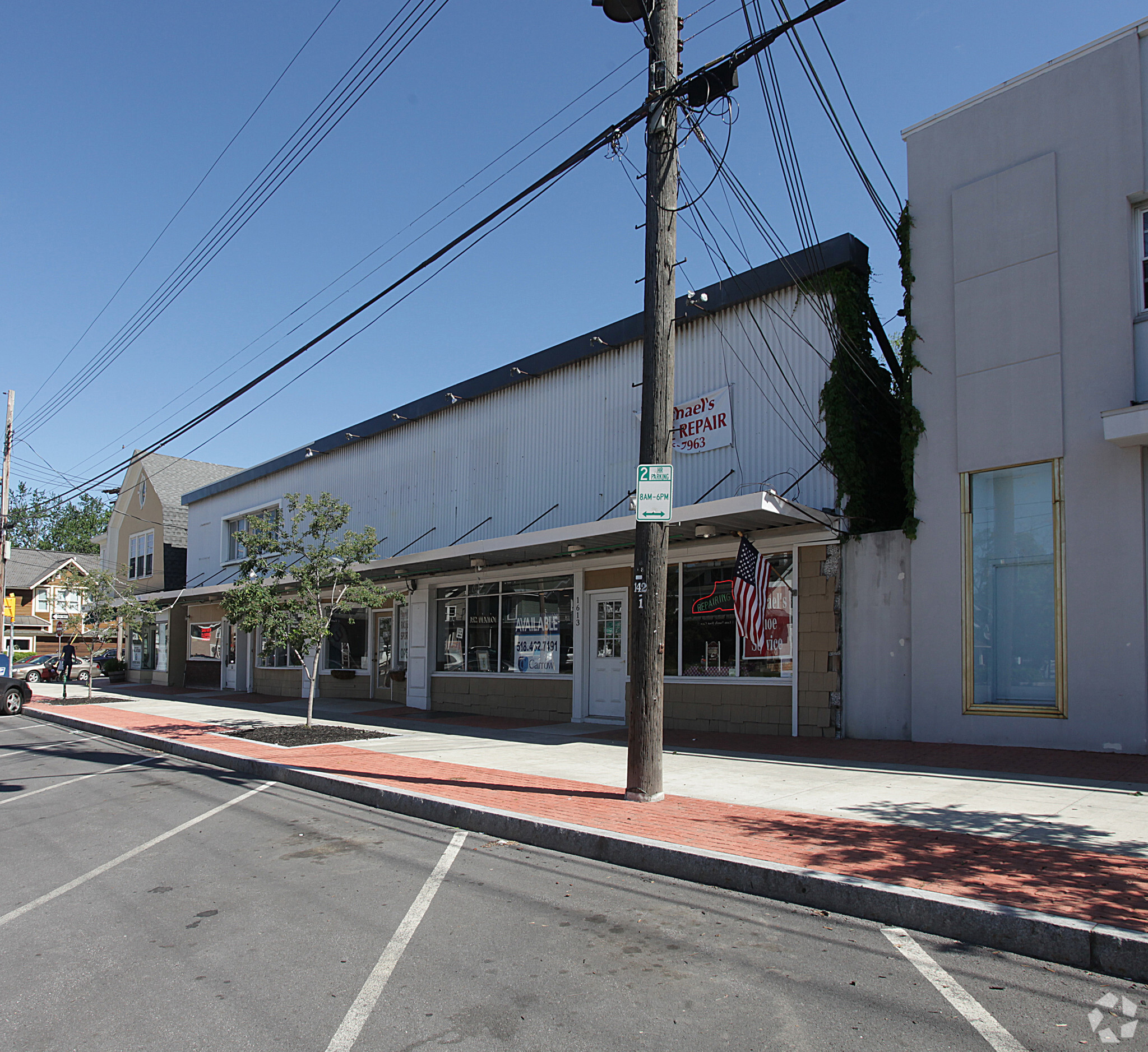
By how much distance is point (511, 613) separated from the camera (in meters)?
18.8

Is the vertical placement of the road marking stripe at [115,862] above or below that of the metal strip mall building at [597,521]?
below

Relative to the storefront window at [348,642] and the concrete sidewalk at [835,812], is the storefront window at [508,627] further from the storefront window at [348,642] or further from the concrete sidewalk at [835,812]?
the storefront window at [348,642]

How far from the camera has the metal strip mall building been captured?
1349cm

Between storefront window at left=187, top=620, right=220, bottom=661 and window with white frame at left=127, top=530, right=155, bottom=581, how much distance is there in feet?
16.2

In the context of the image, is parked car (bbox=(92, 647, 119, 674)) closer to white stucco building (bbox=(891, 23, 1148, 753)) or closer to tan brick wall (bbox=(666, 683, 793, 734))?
tan brick wall (bbox=(666, 683, 793, 734))

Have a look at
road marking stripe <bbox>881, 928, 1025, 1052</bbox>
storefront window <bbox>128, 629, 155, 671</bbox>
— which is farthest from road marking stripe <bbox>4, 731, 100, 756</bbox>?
storefront window <bbox>128, 629, 155, 671</bbox>

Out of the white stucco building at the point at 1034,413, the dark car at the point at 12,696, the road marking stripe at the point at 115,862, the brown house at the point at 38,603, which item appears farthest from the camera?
the brown house at the point at 38,603

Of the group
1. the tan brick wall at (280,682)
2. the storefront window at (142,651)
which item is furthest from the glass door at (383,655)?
the storefront window at (142,651)

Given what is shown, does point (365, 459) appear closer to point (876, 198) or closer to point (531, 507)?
point (531, 507)

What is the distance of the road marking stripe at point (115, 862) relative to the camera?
5.93 meters

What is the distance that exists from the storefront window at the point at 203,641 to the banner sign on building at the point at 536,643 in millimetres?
17244

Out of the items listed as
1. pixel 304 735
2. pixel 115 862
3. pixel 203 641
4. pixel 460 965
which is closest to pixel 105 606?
pixel 203 641

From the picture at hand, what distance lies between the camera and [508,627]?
18.9 meters

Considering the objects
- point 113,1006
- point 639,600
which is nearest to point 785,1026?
point 113,1006
